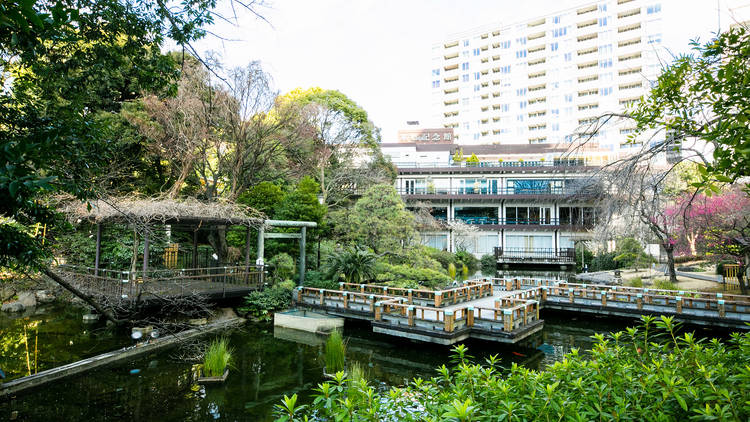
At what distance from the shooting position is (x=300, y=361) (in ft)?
30.4

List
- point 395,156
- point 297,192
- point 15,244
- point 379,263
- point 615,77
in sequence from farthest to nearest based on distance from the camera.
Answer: point 615,77 < point 395,156 < point 297,192 < point 379,263 < point 15,244

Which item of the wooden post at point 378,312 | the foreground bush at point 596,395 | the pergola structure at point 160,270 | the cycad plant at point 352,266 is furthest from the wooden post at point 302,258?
the foreground bush at point 596,395

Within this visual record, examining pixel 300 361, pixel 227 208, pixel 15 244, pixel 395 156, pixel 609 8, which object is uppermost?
pixel 609 8

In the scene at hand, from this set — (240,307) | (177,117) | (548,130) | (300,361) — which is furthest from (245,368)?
(548,130)

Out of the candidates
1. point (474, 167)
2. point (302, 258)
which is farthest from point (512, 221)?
point (302, 258)

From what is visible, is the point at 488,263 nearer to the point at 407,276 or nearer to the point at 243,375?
the point at 407,276

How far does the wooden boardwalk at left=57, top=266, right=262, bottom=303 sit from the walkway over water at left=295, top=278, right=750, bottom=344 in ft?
6.57

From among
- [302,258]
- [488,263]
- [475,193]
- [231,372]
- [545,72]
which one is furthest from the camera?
[545,72]

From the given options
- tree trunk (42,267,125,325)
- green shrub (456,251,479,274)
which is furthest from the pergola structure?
green shrub (456,251,479,274)

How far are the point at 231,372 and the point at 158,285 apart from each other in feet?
15.5

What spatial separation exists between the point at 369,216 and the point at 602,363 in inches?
507

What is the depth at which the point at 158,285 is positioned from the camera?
11555 mm

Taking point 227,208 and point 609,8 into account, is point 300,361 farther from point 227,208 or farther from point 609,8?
point 609,8

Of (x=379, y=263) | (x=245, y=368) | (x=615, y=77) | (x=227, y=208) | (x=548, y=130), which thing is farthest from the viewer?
(x=548, y=130)
